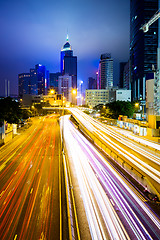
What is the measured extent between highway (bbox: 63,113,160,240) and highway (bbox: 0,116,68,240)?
1647mm

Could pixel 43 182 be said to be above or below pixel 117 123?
below

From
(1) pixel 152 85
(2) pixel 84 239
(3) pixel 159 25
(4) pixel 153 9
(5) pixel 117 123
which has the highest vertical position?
(4) pixel 153 9

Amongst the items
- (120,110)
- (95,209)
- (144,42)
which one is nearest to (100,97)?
(144,42)

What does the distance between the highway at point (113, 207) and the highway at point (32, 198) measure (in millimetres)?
1647

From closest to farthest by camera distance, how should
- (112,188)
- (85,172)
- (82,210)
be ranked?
1. (82,210)
2. (112,188)
3. (85,172)

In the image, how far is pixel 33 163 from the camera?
65.3 ft

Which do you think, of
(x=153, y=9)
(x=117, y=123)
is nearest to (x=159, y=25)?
(x=153, y=9)

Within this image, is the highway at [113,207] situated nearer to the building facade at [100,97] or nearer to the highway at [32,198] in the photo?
the highway at [32,198]

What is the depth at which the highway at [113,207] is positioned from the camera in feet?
28.6

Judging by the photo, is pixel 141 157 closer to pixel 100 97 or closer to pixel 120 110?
pixel 120 110

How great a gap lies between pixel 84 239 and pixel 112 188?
550cm

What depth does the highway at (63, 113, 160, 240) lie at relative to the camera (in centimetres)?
873

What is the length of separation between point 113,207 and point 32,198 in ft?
18.6

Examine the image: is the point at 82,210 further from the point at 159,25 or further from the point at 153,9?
the point at 153,9
